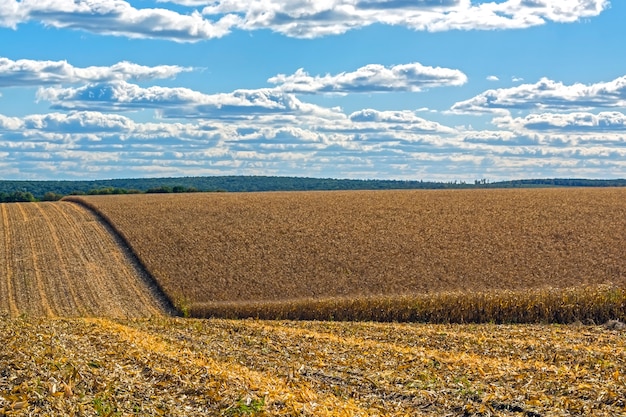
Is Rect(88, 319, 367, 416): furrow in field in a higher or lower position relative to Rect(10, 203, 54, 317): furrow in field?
higher

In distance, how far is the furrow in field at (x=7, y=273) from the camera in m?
35.6

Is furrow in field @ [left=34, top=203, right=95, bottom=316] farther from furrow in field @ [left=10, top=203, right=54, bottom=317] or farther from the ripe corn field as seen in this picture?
furrow in field @ [left=10, top=203, right=54, bottom=317]

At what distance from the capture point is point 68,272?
41.4 metres

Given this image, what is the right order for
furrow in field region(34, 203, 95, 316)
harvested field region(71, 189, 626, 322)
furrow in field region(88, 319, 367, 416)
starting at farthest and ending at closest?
furrow in field region(34, 203, 95, 316)
harvested field region(71, 189, 626, 322)
furrow in field region(88, 319, 367, 416)

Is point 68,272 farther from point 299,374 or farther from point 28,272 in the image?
point 299,374

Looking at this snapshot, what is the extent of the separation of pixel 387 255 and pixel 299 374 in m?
27.6

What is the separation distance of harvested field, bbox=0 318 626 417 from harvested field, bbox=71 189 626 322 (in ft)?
36.6

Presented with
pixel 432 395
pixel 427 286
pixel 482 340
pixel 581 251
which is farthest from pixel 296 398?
pixel 581 251

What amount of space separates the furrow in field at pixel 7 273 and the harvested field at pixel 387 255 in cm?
657

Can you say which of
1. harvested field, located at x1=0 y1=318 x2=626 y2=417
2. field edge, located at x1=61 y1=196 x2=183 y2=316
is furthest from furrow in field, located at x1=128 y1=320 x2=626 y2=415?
field edge, located at x1=61 y1=196 x2=183 y2=316

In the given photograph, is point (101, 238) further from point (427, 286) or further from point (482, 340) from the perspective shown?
point (482, 340)

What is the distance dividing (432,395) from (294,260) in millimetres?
29072

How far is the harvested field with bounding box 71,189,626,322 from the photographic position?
105 feet

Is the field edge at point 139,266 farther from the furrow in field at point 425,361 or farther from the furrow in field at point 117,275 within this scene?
the furrow in field at point 425,361
